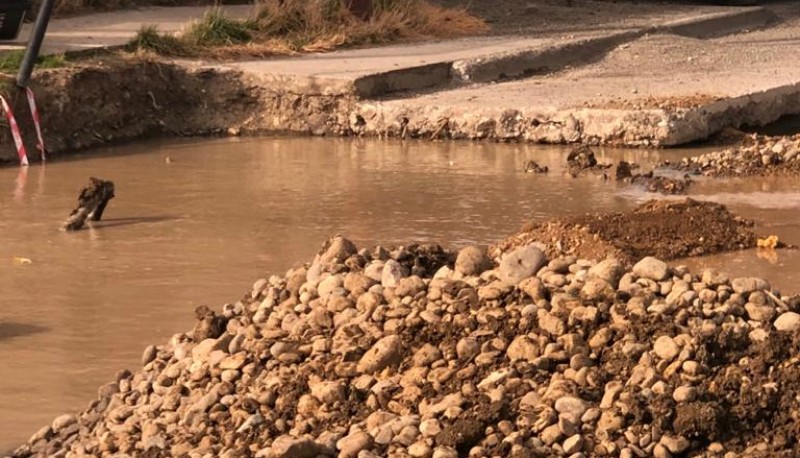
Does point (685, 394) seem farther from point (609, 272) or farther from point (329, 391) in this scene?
point (329, 391)

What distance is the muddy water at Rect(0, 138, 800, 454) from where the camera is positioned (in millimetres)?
7520

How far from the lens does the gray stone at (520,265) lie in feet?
20.6

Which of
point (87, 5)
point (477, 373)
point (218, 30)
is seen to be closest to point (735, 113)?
point (218, 30)

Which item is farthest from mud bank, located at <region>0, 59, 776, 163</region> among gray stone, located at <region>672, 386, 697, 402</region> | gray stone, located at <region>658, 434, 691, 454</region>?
gray stone, located at <region>658, 434, 691, 454</region>

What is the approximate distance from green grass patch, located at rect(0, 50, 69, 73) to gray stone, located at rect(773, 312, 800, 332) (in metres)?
8.05

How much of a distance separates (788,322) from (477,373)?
111 cm

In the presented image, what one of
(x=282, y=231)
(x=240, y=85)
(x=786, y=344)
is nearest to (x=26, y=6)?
(x=240, y=85)

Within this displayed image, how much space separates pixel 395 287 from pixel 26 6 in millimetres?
8298

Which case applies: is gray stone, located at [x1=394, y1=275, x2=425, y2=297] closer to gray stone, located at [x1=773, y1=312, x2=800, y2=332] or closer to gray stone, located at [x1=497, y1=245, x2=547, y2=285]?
gray stone, located at [x1=497, y1=245, x2=547, y2=285]

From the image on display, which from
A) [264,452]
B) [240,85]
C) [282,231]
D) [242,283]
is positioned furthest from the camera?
[240,85]

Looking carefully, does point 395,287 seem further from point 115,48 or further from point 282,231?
point 115,48

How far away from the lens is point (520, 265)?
630 cm

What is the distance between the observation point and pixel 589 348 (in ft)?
19.0

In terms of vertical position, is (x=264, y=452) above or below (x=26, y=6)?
below
